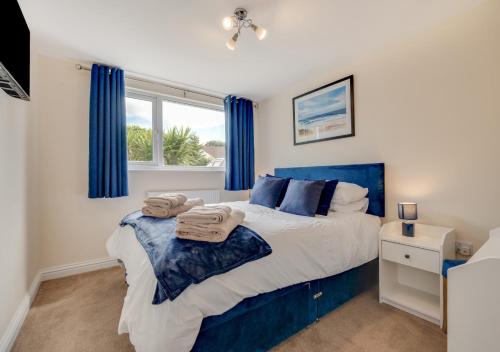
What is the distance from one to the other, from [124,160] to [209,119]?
1.52m

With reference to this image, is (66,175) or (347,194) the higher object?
(66,175)

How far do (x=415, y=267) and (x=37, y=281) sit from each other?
349 centimetres

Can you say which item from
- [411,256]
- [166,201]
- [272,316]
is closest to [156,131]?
[166,201]

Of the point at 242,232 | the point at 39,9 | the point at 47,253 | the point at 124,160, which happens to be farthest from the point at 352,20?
the point at 47,253

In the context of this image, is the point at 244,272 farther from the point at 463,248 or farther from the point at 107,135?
the point at 107,135

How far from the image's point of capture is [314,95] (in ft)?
9.93

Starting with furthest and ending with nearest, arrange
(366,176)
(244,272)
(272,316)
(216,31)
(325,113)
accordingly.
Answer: (325,113)
(366,176)
(216,31)
(272,316)
(244,272)

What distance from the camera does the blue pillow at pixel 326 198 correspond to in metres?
2.21

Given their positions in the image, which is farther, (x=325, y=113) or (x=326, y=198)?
(x=325, y=113)

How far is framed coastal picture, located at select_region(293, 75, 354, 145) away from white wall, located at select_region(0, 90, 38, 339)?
9.75ft

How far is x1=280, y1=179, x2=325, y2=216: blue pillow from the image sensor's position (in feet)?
7.03

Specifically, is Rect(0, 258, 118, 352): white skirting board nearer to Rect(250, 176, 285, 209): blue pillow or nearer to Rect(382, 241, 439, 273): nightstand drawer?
Rect(250, 176, 285, 209): blue pillow

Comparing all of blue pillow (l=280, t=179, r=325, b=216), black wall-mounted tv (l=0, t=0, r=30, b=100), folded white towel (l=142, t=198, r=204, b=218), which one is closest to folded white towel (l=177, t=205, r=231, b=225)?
folded white towel (l=142, t=198, r=204, b=218)

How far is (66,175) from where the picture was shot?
257 centimetres
